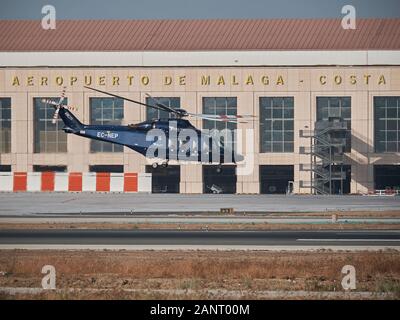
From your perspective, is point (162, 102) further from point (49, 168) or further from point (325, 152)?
point (325, 152)

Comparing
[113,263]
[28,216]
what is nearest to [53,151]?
[28,216]

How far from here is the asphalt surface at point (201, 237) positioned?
36969 mm

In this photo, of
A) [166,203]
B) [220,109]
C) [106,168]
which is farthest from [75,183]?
[220,109]

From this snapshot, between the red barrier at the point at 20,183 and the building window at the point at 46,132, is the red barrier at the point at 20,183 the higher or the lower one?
the lower one

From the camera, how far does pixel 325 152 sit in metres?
82.0

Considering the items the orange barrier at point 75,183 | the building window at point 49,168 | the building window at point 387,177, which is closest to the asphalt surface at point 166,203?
the orange barrier at point 75,183

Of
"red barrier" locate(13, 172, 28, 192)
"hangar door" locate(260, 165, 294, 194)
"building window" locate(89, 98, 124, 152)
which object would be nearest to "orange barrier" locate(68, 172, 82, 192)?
"red barrier" locate(13, 172, 28, 192)

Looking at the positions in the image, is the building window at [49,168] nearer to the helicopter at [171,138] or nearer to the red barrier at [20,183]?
the red barrier at [20,183]

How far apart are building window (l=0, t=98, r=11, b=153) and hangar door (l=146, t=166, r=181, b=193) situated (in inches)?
543

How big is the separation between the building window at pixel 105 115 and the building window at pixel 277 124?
516 inches

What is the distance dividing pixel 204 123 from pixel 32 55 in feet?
58.0

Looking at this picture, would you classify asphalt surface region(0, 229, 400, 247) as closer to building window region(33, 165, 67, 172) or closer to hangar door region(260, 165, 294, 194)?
building window region(33, 165, 67, 172)

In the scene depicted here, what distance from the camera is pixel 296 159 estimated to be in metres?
83.6

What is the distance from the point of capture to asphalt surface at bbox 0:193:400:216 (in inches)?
2291
